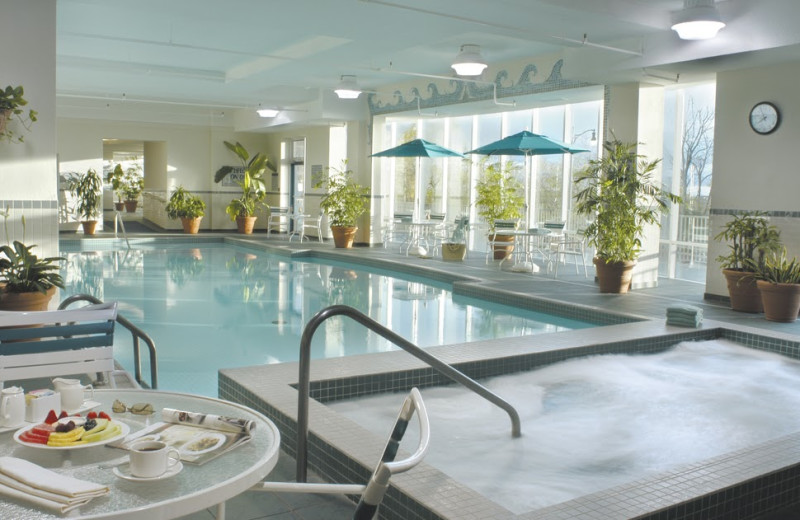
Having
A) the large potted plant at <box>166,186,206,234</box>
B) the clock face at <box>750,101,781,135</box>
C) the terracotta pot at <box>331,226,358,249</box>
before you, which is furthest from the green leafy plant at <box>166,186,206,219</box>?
the clock face at <box>750,101,781,135</box>

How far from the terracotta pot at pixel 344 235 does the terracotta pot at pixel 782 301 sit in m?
8.41

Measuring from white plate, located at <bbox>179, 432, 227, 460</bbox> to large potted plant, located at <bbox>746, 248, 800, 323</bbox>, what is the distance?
644 cm

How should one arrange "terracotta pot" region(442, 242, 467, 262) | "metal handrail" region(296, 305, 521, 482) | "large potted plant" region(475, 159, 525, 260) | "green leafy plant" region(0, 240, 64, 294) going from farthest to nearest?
"large potted plant" region(475, 159, 525, 260), "terracotta pot" region(442, 242, 467, 262), "green leafy plant" region(0, 240, 64, 294), "metal handrail" region(296, 305, 521, 482)

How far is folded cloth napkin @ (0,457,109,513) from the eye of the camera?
165cm

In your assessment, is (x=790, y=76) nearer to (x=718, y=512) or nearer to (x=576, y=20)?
(x=576, y=20)

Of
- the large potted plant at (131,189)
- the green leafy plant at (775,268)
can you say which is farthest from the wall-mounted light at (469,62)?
the large potted plant at (131,189)

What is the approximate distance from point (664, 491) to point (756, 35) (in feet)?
17.7

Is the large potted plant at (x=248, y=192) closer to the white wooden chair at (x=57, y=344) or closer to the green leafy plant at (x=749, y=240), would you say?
the green leafy plant at (x=749, y=240)

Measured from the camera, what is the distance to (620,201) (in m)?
8.54

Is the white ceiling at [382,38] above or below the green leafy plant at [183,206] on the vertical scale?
above

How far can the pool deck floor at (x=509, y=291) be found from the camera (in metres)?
2.90

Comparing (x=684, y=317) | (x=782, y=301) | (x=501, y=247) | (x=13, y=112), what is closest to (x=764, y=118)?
(x=782, y=301)

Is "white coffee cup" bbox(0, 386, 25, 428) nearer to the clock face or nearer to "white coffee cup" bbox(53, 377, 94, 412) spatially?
"white coffee cup" bbox(53, 377, 94, 412)

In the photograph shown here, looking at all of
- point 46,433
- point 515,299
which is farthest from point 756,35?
point 46,433
